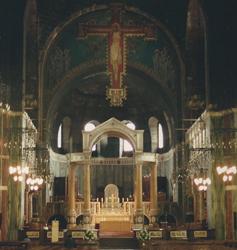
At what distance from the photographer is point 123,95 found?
31.4 metres

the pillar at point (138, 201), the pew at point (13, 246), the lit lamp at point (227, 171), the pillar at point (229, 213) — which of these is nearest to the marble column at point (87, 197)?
the pillar at point (138, 201)

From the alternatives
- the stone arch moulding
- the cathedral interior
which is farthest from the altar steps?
the stone arch moulding

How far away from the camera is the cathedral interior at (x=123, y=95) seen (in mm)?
30047

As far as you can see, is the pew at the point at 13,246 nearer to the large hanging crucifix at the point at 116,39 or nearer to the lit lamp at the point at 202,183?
the large hanging crucifix at the point at 116,39

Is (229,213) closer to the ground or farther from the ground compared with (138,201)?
closer to the ground

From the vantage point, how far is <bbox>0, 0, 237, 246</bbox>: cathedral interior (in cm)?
3005

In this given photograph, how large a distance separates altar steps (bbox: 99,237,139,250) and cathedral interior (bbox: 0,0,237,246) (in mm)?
2424

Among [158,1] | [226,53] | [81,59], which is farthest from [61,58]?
[226,53]

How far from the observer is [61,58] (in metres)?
44.3

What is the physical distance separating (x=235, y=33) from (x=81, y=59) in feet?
56.5

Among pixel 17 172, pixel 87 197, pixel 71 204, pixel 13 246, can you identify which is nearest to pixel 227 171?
pixel 13 246

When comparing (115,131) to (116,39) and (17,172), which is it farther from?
(17,172)

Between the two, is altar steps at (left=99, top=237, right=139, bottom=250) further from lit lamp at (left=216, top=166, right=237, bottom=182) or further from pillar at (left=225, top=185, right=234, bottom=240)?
lit lamp at (left=216, top=166, right=237, bottom=182)

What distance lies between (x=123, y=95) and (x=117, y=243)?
1073cm
